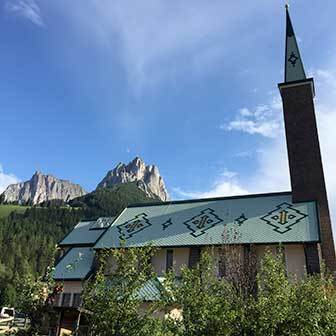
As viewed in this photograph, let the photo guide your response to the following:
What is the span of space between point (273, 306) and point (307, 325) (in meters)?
1.16

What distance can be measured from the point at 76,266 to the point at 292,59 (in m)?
30.2

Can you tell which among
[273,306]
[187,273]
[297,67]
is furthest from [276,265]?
[297,67]

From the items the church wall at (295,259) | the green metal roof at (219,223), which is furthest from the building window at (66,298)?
the church wall at (295,259)

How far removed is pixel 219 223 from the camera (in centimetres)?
3259

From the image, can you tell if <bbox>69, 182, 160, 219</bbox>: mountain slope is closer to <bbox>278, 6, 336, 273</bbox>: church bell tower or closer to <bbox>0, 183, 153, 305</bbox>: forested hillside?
<bbox>0, 183, 153, 305</bbox>: forested hillside

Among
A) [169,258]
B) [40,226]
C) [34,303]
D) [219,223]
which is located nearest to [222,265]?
[219,223]

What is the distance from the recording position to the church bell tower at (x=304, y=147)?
30.2m

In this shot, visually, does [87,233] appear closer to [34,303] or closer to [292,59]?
[292,59]

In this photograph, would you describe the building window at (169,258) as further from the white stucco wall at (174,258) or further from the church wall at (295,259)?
the church wall at (295,259)

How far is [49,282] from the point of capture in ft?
38.5

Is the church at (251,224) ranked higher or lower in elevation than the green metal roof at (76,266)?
higher

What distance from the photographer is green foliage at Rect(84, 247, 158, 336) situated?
9.62 meters

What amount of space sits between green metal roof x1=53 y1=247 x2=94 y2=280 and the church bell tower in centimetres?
1910

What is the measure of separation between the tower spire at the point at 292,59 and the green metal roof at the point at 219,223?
41.2 feet
